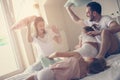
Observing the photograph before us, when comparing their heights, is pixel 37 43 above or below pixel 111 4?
below

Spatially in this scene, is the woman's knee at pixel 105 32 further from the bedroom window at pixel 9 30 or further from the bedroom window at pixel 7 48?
the bedroom window at pixel 7 48

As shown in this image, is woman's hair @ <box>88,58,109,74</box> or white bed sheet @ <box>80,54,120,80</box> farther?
woman's hair @ <box>88,58,109,74</box>

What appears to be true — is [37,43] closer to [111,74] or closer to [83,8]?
[83,8]

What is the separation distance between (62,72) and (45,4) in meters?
1.29

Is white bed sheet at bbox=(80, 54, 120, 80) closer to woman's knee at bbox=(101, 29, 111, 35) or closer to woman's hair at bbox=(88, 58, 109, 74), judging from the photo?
woman's hair at bbox=(88, 58, 109, 74)

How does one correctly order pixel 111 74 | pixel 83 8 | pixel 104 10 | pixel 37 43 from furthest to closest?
pixel 83 8 < pixel 104 10 < pixel 37 43 < pixel 111 74

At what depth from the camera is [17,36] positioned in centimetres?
270

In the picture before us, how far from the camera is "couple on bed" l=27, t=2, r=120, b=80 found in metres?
1.45

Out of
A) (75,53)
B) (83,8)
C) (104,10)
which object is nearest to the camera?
(75,53)

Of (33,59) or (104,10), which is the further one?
(33,59)

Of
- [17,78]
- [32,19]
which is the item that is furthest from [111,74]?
[32,19]

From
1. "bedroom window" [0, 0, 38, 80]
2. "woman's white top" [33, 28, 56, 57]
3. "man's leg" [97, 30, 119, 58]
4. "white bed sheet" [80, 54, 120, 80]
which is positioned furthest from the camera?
"bedroom window" [0, 0, 38, 80]

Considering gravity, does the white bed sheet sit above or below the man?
below

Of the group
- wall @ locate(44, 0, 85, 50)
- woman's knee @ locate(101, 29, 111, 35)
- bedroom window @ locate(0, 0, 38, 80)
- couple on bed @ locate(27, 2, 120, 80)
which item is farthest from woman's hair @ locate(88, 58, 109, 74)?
bedroom window @ locate(0, 0, 38, 80)
